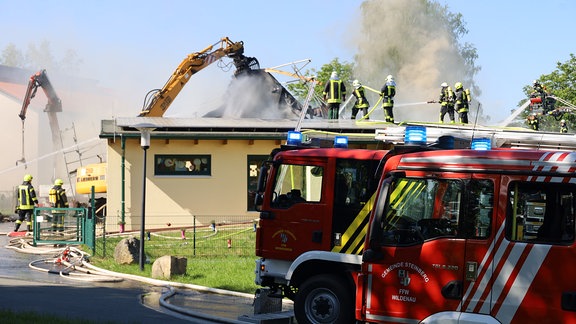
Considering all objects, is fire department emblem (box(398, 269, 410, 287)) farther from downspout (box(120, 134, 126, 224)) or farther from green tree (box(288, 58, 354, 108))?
green tree (box(288, 58, 354, 108))

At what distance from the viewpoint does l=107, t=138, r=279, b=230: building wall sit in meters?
25.7

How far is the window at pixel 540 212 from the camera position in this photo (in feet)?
27.0

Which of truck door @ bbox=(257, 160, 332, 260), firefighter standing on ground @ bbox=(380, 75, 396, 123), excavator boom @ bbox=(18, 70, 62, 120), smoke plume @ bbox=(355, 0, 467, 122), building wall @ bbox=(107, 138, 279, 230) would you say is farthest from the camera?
smoke plume @ bbox=(355, 0, 467, 122)

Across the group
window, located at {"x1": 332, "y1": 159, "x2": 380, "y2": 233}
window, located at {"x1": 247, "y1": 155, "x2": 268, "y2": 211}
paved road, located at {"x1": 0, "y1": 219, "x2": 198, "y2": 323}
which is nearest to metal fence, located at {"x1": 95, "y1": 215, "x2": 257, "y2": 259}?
paved road, located at {"x1": 0, "y1": 219, "x2": 198, "y2": 323}

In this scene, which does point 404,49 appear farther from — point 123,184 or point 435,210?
point 435,210

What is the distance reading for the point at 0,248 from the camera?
70.0 feet

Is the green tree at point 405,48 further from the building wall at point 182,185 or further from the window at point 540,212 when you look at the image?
the window at point 540,212

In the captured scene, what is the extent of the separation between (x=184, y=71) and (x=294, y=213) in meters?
19.7

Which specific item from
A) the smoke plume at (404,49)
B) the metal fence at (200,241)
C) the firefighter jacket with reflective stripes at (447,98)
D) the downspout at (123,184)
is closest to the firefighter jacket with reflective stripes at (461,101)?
the firefighter jacket with reflective stripes at (447,98)

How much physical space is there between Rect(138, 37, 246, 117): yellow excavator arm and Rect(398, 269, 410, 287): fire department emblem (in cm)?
2201

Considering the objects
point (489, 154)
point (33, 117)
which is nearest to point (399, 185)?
point (489, 154)

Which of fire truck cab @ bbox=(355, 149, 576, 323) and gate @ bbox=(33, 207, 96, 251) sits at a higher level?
fire truck cab @ bbox=(355, 149, 576, 323)

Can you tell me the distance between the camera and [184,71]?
101 feet

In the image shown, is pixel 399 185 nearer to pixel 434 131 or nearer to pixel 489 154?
pixel 489 154
